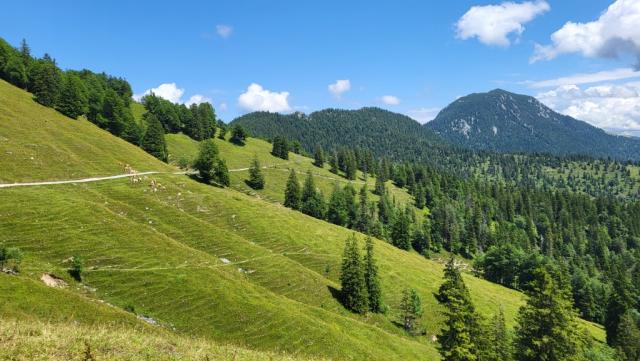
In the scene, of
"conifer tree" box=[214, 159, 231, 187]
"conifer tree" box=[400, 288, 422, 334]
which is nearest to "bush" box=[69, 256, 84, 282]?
"conifer tree" box=[400, 288, 422, 334]

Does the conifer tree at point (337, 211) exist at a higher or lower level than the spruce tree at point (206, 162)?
lower

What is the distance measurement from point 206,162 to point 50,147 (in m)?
42.8

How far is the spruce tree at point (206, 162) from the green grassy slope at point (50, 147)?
12127 millimetres

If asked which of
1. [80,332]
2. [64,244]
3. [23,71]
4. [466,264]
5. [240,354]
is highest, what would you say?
[23,71]

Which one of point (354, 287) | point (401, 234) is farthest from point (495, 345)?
point (401, 234)

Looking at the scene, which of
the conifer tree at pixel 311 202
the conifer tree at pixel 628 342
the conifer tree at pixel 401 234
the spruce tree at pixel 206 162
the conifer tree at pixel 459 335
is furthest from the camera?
the conifer tree at pixel 401 234

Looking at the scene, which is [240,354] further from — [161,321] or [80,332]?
[161,321]

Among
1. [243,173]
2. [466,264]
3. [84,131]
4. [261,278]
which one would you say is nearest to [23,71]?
[84,131]

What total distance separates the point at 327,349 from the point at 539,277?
92.6 ft

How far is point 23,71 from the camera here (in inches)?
5920

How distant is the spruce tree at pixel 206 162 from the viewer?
427ft

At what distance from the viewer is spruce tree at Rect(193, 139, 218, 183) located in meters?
130

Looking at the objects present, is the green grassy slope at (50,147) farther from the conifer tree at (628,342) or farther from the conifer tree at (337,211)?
the conifer tree at (628,342)

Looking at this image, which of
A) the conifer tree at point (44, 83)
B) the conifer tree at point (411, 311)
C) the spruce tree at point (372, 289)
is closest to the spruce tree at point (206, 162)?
the conifer tree at point (44, 83)
